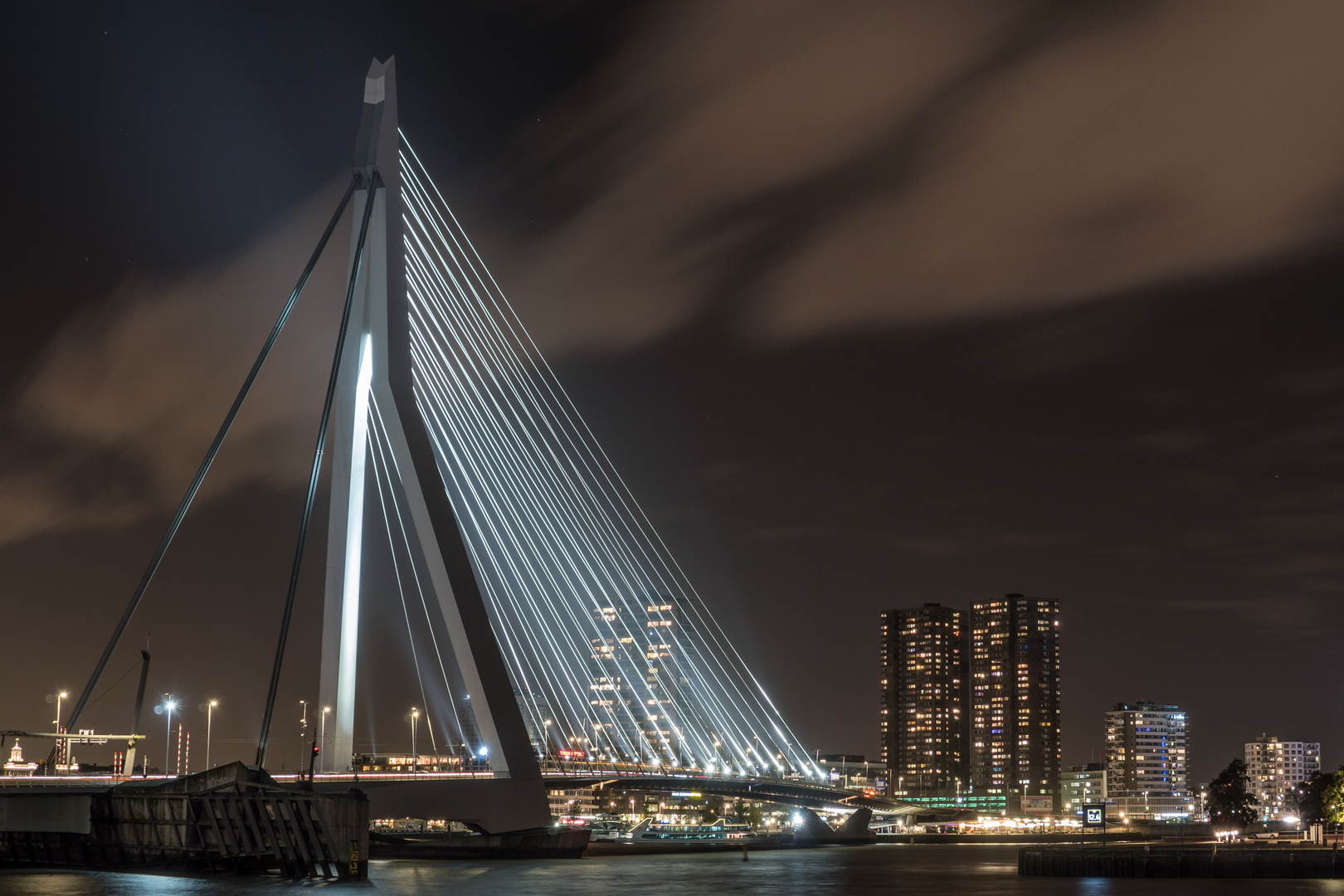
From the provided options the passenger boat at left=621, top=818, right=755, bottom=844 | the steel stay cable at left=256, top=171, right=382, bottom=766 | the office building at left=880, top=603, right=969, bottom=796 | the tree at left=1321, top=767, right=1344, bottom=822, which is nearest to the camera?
the steel stay cable at left=256, top=171, right=382, bottom=766

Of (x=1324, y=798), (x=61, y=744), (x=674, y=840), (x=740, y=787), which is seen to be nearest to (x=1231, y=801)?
(x=1324, y=798)

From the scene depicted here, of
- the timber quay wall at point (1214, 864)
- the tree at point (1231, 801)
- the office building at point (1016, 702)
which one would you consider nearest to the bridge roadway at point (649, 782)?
the timber quay wall at point (1214, 864)

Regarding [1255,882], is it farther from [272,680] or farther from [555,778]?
[272,680]

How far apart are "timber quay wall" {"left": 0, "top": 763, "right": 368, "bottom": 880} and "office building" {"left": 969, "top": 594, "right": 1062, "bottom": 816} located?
133 metres

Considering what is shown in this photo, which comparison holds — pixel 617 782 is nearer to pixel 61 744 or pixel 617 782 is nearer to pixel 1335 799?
pixel 61 744

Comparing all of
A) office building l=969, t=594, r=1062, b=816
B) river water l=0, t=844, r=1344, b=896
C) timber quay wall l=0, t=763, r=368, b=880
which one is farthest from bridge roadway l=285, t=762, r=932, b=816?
office building l=969, t=594, r=1062, b=816

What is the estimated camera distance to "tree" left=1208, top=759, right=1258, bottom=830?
105 meters

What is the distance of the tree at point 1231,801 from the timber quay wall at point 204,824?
87.8 m

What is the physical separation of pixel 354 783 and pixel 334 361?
975cm

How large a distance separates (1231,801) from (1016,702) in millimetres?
53745

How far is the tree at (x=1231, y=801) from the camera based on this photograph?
105 metres

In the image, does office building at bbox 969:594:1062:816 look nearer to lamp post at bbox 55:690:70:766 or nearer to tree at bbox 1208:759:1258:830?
tree at bbox 1208:759:1258:830

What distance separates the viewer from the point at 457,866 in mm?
41281

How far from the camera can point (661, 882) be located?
37.2m
